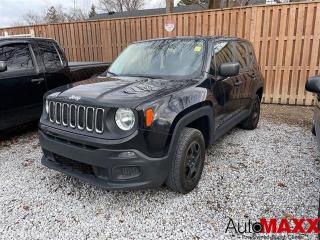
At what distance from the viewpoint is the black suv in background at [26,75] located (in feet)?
15.5

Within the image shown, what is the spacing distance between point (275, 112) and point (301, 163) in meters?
3.22

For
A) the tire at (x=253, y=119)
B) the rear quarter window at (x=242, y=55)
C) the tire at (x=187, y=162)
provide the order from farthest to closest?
the tire at (x=253, y=119) → the rear quarter window at (x=242, y=55) → the tire at (x=187, y=162)

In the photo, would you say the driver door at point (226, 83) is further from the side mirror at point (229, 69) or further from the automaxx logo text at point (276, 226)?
the automaxx logo text at point (276, 226)

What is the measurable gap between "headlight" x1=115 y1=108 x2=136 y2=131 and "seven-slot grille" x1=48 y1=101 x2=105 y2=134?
16cm

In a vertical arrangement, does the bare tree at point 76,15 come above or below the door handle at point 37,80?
above

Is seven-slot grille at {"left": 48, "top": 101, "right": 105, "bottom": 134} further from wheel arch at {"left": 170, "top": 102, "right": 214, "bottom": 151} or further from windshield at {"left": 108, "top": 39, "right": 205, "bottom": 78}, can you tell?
windshield at {"left": 108, "top": 39, "right": 205, "bottom": 78}

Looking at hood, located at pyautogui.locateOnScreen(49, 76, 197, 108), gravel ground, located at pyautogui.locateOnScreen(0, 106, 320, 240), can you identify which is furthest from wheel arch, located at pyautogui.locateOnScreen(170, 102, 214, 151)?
gravel ground, located at pyautogui.locateOnScreen(0, 106, 320, 240)

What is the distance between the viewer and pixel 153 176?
275 centimetres

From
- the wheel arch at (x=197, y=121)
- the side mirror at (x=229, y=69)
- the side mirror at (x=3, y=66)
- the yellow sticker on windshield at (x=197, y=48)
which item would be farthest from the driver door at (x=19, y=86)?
the side mirror at (x=229, y=69)

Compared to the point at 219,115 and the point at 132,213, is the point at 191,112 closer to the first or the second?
the point at 219,115

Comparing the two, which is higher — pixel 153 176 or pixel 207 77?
pixel 207 77

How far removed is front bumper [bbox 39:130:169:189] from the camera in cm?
264

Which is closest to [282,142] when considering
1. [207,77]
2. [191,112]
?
[207,77]

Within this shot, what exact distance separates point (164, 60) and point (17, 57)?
9.38 ft
